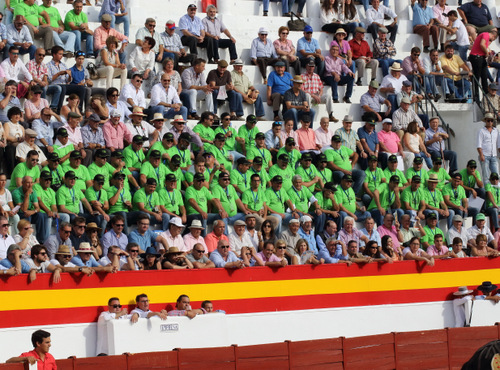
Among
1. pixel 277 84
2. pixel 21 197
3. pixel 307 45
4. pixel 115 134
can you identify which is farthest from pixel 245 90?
pixel 21 197

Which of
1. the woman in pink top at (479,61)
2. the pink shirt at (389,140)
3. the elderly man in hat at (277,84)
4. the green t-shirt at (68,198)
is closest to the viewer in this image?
the green t-shirt at (68,198)

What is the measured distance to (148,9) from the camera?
2144 centimetres

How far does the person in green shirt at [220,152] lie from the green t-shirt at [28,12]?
374cm

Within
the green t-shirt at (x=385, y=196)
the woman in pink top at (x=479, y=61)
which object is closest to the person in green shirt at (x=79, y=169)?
the green t-shirt at (x=385, y=196)

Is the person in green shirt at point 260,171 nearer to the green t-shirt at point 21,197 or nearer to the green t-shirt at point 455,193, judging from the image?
the green t-shirt at point 455,193

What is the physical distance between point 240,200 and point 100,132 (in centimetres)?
244

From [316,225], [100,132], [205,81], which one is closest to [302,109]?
[205,81]

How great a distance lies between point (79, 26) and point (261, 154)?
4002 millimetres

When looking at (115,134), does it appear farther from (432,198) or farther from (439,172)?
(439,172)

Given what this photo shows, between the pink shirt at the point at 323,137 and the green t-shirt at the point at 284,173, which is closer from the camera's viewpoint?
the green t-shirt at the point at 284,173

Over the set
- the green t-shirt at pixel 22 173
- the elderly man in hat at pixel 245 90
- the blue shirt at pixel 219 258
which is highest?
the elderly man in hat at pixel 245 90

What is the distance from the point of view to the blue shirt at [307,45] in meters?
20.7

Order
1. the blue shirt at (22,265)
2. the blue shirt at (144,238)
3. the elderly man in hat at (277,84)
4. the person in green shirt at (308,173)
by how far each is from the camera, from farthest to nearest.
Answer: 1. the elderly man in hat at (277,84)
2. the person in green shirt at (308,173)
3. the blue shirt at (144,238)
4. the blue shirt at (22,265)

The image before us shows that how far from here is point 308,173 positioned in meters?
17.9
